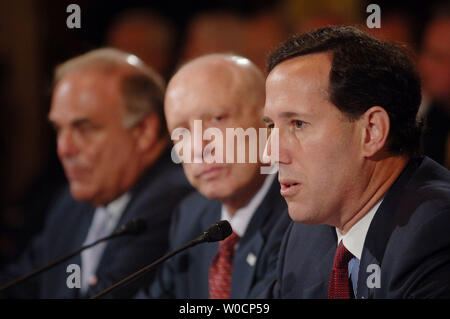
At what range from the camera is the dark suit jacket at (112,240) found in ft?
7.28

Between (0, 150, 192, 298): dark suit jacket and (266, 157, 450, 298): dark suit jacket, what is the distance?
689mm

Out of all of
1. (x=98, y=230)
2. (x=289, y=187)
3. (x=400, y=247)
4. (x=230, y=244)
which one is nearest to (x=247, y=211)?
(x=230, y=244)

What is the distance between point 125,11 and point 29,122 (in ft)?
3.44

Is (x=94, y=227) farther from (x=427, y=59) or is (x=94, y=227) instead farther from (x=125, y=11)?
(x=125, y=11)

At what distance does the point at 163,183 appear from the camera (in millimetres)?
2418

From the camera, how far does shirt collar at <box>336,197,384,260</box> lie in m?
1.50

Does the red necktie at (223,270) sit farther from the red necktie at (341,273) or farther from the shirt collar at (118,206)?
the shirt collar at (118,206)

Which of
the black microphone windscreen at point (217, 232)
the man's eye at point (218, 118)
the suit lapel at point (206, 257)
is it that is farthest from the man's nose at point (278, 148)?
the suit lapel at point (206, 257)

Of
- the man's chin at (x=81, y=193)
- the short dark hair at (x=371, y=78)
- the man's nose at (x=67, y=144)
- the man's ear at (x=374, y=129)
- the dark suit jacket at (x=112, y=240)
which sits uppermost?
the short dark hair at (x=371, y=78)

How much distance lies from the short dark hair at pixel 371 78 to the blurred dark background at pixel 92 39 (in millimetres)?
1165

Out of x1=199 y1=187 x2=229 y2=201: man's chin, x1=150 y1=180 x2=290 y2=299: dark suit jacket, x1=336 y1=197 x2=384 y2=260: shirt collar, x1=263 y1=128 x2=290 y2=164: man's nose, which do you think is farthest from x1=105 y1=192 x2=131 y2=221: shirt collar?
x1=336 y1=197 x2=384 y2=260: shirt collar

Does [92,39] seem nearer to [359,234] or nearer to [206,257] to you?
[206,257]

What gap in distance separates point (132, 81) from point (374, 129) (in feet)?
4.04
